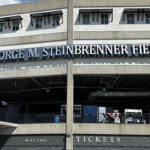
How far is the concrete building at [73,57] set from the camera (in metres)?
21.1

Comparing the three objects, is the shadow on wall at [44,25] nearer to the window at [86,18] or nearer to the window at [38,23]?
the window at [38,23]

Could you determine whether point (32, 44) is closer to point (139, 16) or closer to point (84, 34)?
point (84, 34)

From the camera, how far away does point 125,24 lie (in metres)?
24.3

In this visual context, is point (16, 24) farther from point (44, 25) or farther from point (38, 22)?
point (44, 25)

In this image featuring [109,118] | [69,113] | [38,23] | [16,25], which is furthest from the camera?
[16,25]

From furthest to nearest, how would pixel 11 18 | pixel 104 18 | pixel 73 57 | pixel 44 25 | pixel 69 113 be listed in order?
1. pixel 11 18
2. pixel 44 25
3. pixel 104 18
4. pixel 73 57
5. pixel 69 113

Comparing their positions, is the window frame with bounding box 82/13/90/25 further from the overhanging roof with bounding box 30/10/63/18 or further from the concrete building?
the overhanging roof with bounding box 30/10/63/18

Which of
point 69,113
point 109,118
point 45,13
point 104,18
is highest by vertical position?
point 45,13

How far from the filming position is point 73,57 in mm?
22938

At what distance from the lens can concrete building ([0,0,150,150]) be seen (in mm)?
21062

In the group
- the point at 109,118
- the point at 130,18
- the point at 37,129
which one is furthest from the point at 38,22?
the point at 109,118

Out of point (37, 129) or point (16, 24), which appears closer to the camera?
point (37, 129)

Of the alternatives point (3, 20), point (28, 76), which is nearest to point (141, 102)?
point (28, 76)

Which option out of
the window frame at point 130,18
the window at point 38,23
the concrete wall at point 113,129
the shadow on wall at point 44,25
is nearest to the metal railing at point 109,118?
the concrete wall at point 113,129
